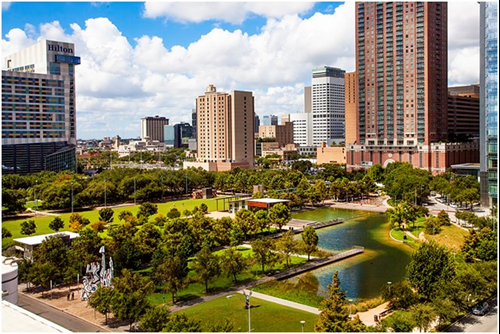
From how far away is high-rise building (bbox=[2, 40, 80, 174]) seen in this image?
58000 mm

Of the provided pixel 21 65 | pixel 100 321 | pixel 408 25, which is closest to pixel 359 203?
pixel 408 25

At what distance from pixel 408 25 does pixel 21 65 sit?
57.3 m

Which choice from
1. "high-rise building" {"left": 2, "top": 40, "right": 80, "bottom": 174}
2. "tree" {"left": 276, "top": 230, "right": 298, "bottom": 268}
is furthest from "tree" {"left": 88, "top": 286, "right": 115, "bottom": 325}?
"high-rise building" {"left": 2, "top": 40, "right": 80, "bottom": 174}

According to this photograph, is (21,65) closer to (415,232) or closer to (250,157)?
(250,157)

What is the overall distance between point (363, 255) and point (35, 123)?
47.5 m

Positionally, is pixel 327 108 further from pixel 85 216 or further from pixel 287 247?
pixel 287 247

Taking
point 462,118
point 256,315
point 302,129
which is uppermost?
point 302,129

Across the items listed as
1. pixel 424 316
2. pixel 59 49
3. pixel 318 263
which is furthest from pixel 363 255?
pixel 59 49

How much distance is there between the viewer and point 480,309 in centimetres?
1789

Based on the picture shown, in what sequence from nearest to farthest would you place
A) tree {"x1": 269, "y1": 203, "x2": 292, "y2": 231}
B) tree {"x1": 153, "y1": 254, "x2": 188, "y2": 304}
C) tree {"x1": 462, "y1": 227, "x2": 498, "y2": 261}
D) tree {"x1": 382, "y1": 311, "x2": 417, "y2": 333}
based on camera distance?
tree {"x1": 382, "y1": 311, "x2": 417, "y2": 333}
tree {"x1": 153, "y1": 254, "x2": 188, "y2": 304}
tree {"x1": 462, "y1": 227, "x2": 498, "y2": 261}
tree {"x1": 269, "y1": 203, "x2": 292, "y2": 231}

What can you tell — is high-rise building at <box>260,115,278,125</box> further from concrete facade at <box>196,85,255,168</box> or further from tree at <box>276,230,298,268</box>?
tree at <box>276,230,298,268</box>

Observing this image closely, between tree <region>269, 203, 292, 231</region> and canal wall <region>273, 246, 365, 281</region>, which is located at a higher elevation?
tree <region>269, 203, 292, 231</region>

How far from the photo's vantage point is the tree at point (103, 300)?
57.6ft

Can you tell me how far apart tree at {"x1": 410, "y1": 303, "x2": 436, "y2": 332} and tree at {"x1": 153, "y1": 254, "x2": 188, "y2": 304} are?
30.5 feet
